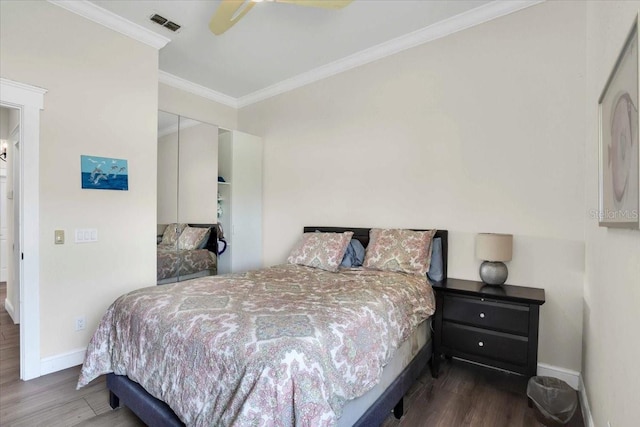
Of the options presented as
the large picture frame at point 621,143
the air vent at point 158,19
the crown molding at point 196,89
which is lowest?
the large picture frame at point 621,143

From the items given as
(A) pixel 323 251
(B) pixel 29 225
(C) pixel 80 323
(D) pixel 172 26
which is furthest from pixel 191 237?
(D) pixel 172 26

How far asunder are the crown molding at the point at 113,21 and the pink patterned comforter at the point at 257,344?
2388 mm

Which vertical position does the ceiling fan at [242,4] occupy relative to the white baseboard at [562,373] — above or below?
above

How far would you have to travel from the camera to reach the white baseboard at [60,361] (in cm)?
244

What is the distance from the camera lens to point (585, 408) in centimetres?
193

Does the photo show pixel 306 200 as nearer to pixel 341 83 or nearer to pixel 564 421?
pixel 341 83

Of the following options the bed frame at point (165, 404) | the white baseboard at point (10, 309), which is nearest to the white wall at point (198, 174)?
the bed frame at point (165, 404)

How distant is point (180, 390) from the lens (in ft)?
4.63

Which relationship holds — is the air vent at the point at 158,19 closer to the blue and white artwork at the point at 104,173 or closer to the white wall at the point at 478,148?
the blue and white artwork at the point at 104,173

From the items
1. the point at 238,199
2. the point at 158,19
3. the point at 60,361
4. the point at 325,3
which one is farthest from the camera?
the point at 238,199

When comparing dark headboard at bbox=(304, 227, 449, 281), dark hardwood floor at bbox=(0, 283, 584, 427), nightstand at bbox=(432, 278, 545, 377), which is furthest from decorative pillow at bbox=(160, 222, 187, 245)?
nightstand at bbox=(432, 278, 545, 377)

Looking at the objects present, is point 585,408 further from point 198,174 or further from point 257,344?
point 198,174

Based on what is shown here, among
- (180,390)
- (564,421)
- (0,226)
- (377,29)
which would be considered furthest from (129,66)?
(0,226)

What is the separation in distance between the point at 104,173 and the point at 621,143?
344 centimetres
